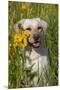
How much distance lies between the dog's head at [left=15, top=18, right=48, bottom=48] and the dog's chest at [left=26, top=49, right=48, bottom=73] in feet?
0.26

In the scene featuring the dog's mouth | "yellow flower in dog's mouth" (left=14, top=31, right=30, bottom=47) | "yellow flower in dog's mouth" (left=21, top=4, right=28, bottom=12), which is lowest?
the dog's mouth

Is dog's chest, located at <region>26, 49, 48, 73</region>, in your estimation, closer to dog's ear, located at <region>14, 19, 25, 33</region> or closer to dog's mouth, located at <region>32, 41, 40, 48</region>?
dog's mouth, located at <region>32, 41, 40, 48</region>

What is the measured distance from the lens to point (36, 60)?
6.05 feet

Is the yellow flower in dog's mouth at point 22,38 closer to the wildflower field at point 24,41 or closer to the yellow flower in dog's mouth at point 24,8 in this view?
the wildflower field at point 24,41

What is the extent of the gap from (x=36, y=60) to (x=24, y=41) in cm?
19

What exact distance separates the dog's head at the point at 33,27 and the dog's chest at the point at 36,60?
3.1 inches

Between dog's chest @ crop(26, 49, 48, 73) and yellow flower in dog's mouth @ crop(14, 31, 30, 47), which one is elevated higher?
yellow flower in dog's mouth @ crop(14, 31, 30, 47)

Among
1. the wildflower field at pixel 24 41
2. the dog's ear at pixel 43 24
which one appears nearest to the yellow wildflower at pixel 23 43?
the wildflower field at pixel 24 41

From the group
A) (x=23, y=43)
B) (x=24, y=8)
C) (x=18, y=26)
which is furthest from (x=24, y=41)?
(x=24, y=8)

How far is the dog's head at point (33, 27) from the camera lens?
1831mm

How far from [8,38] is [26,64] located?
26cm

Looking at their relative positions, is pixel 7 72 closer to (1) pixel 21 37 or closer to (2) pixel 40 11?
(1) pixel 21 37

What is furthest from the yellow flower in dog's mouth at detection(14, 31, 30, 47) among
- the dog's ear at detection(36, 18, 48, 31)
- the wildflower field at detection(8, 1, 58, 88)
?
the dog's ear at detection(36, 18, 48, 31)

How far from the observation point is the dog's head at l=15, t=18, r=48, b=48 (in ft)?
6.01
